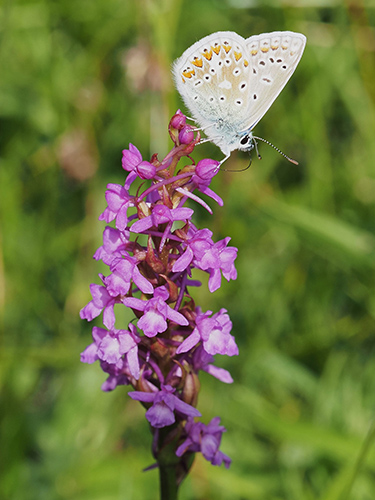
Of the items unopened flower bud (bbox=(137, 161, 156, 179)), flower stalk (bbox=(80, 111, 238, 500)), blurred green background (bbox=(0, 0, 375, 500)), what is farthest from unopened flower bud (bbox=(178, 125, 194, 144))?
A: blurred green background (bbox=(0, 0, 375, 500))

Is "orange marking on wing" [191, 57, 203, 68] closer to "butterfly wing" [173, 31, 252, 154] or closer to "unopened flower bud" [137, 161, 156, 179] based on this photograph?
"butterfly wing" [173, 31, 252, 154]

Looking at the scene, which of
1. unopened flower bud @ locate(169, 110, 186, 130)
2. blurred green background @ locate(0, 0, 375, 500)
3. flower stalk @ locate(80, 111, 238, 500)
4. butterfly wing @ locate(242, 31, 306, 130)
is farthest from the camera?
blurred green background @ locate(0, 0, 375, 500)

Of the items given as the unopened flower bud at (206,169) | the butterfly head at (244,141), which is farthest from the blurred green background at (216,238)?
the unopened flower bud at (206,169)

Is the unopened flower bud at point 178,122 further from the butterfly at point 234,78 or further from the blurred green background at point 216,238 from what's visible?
the blurred green background at point 216,238

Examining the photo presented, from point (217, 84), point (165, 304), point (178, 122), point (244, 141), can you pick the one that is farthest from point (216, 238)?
point (165, 304)

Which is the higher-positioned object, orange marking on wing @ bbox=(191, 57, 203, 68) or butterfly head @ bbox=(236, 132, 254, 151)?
orange marking on wing @ bbox=(191, 57, 203, 68)

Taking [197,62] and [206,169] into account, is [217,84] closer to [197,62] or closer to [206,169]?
[197,62]

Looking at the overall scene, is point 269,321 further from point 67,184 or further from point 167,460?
point 167,460
